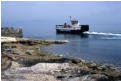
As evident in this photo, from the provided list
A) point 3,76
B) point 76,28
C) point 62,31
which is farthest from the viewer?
point 62,31

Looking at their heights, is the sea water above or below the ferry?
below

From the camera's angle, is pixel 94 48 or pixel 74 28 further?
pixel 74 28

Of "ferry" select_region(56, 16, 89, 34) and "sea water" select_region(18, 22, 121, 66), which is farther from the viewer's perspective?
"ferry" select_region(56, 16, 89, 34)

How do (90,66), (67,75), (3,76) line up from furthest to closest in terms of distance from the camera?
(90,66) < (67,75) < (3,76)

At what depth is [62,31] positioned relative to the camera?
43312 millimetres

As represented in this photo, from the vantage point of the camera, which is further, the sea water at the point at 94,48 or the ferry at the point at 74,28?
the ferry at the point at 74,28

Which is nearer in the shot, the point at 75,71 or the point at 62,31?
the point at 75,71

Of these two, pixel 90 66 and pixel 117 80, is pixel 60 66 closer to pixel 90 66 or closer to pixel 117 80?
pixel 90 66

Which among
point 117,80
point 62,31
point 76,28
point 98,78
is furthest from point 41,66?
point 62,31

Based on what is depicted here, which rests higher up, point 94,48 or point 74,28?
point 74,28

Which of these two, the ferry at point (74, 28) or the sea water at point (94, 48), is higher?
the ferry at point (74, 28)

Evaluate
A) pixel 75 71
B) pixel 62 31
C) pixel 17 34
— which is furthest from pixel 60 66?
pixel 62 31

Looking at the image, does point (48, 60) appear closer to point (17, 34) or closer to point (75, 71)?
point (75, 71)

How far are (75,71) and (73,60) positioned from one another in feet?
6.74
